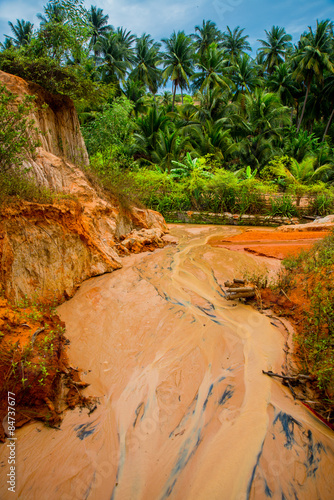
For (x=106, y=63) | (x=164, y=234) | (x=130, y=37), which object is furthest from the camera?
(x=130, y=37)

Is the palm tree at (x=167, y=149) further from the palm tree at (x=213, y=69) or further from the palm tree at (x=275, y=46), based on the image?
the palm tree at (x=275, y=46)

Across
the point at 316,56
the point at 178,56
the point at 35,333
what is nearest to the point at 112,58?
the point at 178,56

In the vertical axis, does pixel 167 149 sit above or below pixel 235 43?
below

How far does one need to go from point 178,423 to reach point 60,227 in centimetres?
317

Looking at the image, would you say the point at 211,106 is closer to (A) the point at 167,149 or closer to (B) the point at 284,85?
(A) the point at 167,149

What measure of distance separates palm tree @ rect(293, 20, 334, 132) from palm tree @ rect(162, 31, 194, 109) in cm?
975

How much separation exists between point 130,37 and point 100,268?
33.6 metres

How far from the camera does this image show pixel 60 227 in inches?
156

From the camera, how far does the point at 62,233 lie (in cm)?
398

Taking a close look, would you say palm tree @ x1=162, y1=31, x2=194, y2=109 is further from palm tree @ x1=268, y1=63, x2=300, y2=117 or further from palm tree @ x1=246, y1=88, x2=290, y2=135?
palm tree @ x1=268, y1=63, x2=300, y2=117

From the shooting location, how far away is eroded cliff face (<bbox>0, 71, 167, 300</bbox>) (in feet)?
10.5

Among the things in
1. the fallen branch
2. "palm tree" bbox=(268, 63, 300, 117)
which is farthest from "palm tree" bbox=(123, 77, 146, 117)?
the fallen branch

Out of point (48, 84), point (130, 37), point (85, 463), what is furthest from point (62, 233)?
point (130, 37)

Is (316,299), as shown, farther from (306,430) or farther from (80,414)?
(80,414)
